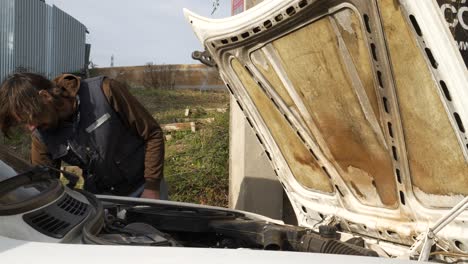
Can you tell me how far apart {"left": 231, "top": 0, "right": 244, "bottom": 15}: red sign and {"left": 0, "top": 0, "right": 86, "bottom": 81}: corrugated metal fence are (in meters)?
7.86

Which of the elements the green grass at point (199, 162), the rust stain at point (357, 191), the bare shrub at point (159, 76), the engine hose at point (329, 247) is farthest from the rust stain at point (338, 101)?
the bare shrub at point (159, 76)

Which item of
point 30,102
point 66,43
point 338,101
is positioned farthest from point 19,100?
point 66,43

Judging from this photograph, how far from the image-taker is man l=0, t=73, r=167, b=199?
347cm

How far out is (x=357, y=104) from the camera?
101 inches

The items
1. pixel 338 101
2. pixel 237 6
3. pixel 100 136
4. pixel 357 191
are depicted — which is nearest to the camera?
pixel 338 101

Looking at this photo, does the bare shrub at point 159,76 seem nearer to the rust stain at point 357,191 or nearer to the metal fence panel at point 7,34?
the metal fence panel at point 7,34

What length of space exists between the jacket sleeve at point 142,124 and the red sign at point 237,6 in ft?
6.99

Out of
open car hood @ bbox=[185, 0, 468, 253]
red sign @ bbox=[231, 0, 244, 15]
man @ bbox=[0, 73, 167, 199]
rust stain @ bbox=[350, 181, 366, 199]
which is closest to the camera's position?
open car hood @ bbox=[185, 0, 468, 253]

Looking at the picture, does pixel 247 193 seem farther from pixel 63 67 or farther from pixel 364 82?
pixel 63 67

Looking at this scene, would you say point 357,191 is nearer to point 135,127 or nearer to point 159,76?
point 135,127

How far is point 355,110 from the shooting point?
2590 millimetres

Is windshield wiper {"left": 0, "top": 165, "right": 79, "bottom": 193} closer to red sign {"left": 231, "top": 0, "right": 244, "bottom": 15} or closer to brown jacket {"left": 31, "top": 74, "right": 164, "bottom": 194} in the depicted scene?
brown jacket {"left": 31, "top": 74, "right": 164, "bottom": 194}

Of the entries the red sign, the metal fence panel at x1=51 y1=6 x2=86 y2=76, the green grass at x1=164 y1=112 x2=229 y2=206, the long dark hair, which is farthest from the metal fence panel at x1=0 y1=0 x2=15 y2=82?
the long dark hair

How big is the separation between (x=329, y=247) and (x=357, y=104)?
67 cm
